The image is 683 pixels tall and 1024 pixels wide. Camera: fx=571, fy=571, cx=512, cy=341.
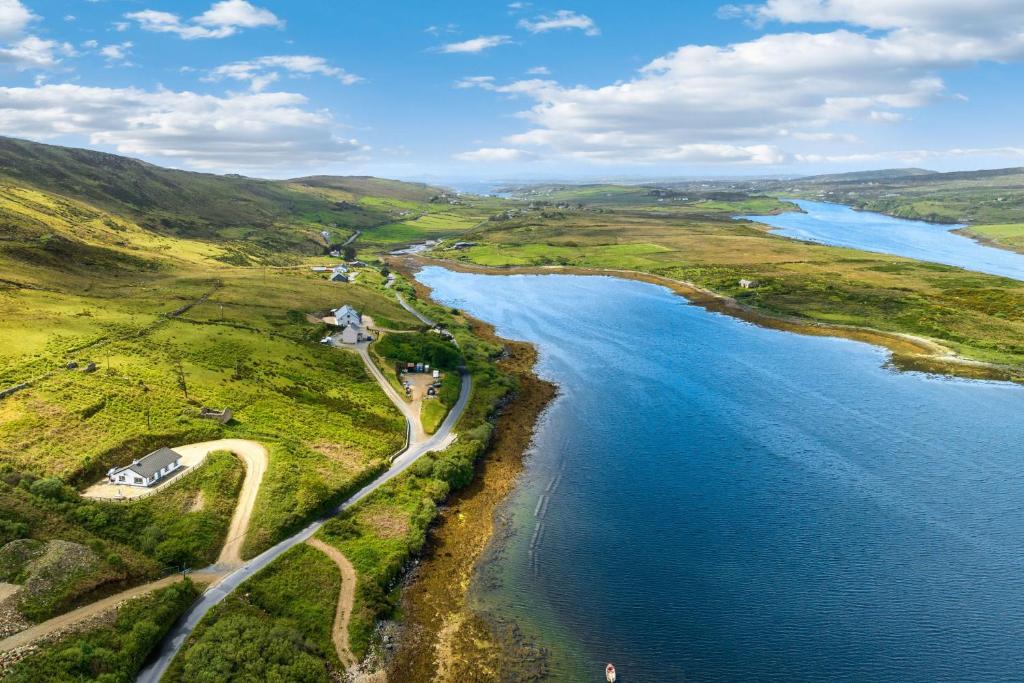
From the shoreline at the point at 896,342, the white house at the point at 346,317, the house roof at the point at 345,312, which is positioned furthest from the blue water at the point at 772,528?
the house roof at the point at 345,312

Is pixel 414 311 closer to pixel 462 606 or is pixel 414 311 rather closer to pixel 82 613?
pixel 462 606

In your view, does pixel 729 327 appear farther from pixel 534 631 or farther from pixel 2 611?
pixel 2 611

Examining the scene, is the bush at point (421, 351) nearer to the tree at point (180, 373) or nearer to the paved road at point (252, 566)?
the paved road at point (252, 566)

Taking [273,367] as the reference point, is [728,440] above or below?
below

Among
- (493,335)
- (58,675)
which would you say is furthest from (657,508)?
(493,335)

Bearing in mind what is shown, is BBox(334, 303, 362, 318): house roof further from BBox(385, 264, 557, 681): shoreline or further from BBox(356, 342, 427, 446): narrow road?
BBox(385, 264, 557, 681): shoreline
